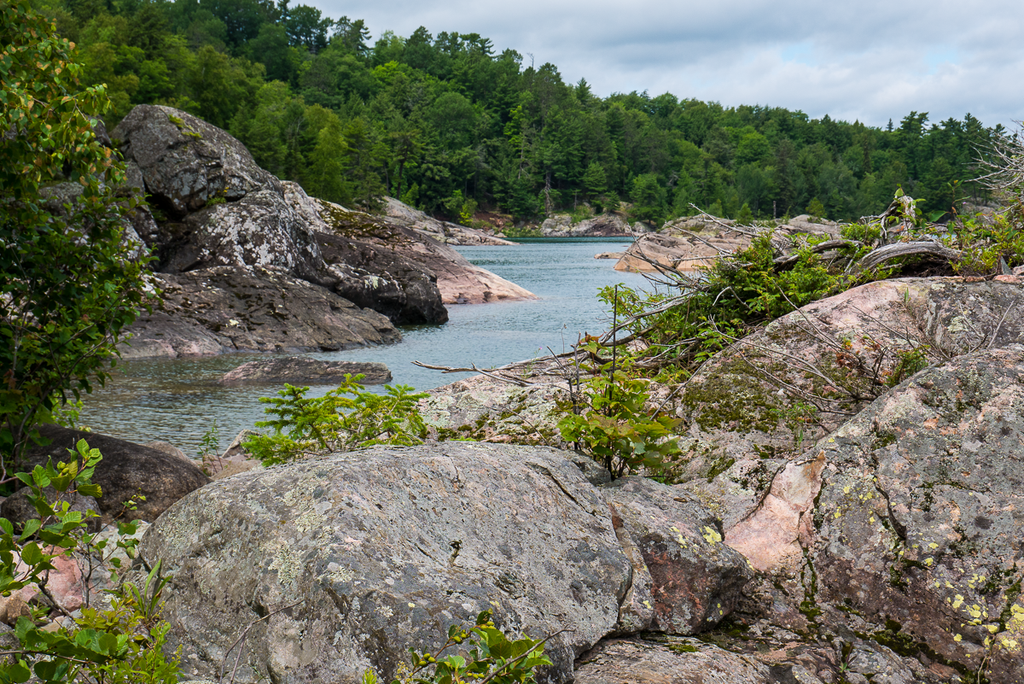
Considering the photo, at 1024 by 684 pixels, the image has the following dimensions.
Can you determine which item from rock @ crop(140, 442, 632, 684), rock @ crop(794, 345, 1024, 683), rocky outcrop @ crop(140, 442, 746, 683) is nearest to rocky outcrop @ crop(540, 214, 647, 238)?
rock @ crop(794, 345, 1024, 683)

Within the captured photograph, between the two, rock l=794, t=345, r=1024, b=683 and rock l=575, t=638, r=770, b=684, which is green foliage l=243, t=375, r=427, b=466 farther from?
rock l=794, t=345, r=1024, b=683

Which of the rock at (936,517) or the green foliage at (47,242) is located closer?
the rock at (936,517)

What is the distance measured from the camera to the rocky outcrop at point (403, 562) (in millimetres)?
2105

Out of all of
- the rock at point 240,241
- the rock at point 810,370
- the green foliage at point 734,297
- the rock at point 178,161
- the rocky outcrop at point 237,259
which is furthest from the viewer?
the rock at point 178,161

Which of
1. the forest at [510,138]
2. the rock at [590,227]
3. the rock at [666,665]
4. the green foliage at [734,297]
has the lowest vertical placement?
the rock at [666,665]

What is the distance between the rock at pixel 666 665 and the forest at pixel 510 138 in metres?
65.6

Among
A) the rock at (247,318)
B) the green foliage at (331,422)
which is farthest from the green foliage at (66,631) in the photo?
the rock at (247,318)

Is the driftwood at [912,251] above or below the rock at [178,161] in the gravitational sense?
below

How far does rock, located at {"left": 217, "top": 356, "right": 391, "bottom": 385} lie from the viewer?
1385 cm

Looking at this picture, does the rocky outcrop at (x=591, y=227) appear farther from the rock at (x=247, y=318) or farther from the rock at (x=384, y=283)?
the rock at (x=247, y=318)

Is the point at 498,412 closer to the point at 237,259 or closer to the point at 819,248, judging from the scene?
the point at 819,248

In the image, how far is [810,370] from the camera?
4.28 m

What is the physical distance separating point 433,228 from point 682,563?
81.9m

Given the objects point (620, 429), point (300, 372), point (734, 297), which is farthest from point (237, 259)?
point (620, 429)
